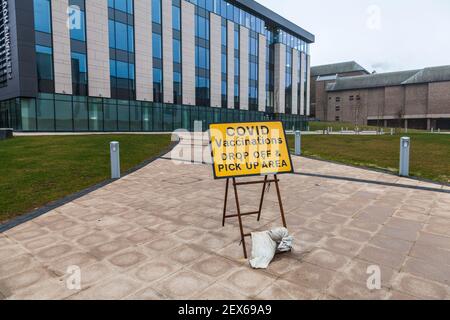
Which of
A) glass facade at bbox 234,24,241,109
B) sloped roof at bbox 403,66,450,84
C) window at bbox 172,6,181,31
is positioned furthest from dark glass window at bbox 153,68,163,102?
sloped roof at bbox 403,66,450,84

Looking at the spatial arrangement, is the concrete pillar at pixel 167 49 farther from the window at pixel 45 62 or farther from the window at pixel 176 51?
the window at pixel 45 62

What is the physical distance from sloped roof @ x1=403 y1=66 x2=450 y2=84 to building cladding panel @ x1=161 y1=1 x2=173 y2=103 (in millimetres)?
60487

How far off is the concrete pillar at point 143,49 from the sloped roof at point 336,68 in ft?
227

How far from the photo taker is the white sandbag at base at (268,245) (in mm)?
3410

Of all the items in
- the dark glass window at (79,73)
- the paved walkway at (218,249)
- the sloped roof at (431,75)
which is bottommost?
the paved walkway at (218,249)

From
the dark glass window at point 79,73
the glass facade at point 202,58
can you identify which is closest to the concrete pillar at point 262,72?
the glass facade at point 202,58

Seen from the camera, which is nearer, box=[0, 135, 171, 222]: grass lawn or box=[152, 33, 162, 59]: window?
box=[0, 135, 171, 222]: grass lawn

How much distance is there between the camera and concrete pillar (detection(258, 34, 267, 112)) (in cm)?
4872

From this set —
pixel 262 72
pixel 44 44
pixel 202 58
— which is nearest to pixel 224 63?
pixel 202 58

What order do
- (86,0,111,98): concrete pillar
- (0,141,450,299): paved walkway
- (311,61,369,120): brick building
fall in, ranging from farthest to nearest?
(311,61,369,120): brick building → (86,0,111,98): concrete pillar → (0,141,450,299): paved walkway

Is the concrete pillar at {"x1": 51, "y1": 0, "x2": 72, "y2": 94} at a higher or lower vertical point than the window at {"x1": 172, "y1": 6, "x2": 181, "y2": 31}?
lower

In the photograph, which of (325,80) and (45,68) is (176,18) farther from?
(325,80)

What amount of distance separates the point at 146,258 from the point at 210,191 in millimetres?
3776

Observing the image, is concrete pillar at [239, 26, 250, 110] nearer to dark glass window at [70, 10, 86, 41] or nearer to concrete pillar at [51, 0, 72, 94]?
dark glass window at [70, 10, 86, 41]
